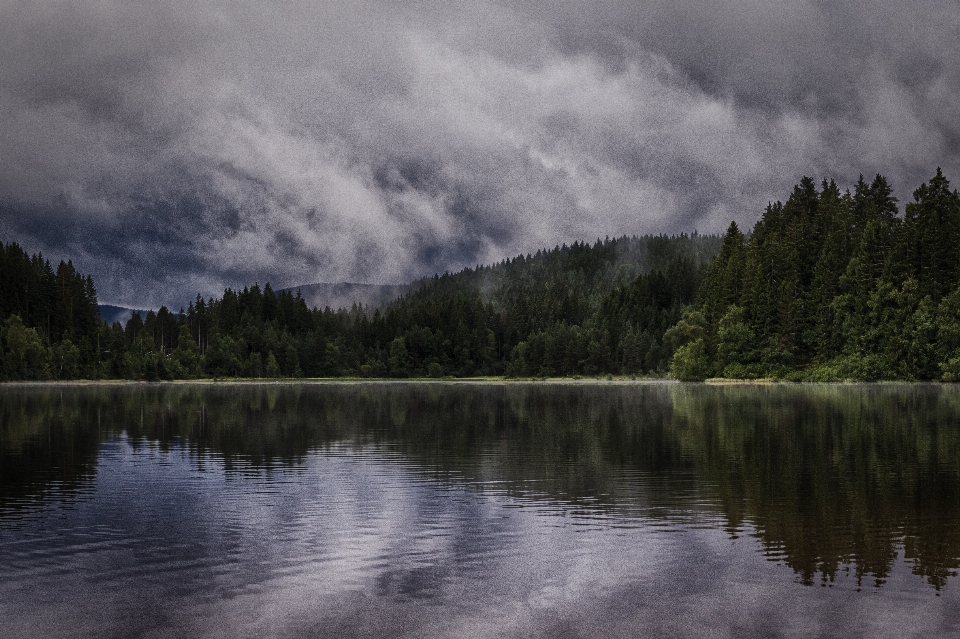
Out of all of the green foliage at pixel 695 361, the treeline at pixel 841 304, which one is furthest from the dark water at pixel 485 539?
the green foliage at pixel 695 361

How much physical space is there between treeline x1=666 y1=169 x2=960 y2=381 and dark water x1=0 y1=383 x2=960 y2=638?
118m

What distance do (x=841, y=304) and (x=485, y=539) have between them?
16402 centimetres

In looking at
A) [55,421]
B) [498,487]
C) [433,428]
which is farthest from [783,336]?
[498,487]

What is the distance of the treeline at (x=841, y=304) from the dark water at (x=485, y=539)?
118499 mm

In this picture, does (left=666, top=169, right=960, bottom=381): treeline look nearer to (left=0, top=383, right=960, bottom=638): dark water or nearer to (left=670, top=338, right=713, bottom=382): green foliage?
(left=670, top=338, right=713, bottom=382): green foliage

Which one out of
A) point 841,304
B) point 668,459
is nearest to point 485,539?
point 668,459

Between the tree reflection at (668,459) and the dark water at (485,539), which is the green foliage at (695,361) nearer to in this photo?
the tree reflection at (668,459)

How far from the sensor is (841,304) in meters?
171

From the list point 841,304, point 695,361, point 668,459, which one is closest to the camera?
point 668,459

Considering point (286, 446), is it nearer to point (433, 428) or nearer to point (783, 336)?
point (433, 428)

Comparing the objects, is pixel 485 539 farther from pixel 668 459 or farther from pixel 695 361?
pixel 695 361

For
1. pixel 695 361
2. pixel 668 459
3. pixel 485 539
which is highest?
pixel 695 361

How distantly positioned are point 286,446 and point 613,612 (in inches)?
1375

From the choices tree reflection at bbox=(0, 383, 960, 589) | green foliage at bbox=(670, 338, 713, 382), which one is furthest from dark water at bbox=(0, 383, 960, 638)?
green foliage at bbox=(670, 338, 713, 382)
